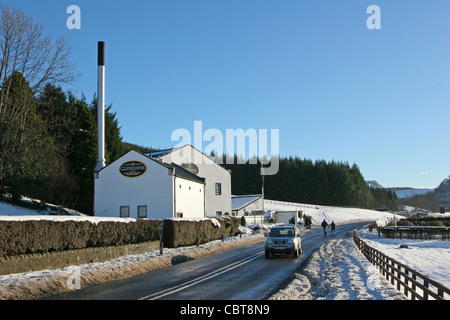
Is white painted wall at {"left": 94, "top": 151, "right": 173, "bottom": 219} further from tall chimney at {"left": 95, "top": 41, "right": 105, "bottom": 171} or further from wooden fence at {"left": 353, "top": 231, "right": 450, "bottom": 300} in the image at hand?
wooden fence at {"left": 353, "top": 231, "right": 450, "bottom": 300}

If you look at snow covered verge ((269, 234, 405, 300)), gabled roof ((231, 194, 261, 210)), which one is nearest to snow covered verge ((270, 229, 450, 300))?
snow covered verge ((269, 234, 405, 300))

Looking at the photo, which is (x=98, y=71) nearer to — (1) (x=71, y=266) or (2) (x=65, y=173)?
(2) (x=65, y=173)

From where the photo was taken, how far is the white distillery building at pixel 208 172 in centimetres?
5316

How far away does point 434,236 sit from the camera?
4694 centimetres

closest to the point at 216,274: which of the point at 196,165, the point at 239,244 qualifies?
the point at 239,244

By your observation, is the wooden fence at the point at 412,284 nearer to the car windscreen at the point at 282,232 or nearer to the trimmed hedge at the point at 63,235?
the car windscreen at the point at 282,232

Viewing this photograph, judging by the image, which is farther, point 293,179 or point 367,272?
point 293,179

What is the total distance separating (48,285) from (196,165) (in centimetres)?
4323

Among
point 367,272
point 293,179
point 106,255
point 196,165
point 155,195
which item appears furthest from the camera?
point 293,179

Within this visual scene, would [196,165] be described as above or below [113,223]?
above

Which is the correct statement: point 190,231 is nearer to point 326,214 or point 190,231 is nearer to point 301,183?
point 326,214

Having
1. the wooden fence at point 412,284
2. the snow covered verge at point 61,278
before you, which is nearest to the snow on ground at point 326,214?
the snow covered verge at point 61,278

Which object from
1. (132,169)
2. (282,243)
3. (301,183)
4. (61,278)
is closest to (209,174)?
(132,169)

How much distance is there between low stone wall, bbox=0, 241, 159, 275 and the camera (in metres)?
14.8
